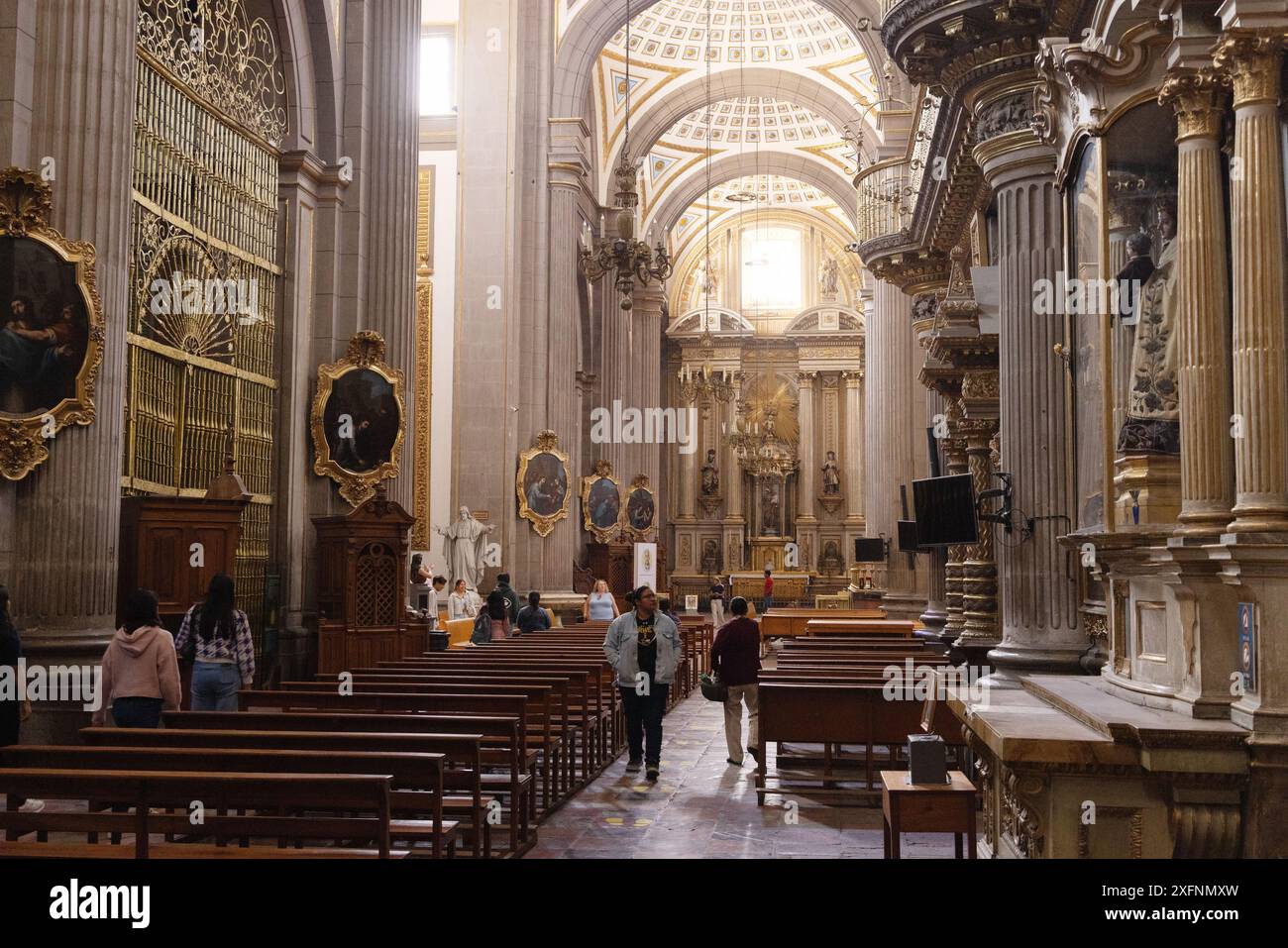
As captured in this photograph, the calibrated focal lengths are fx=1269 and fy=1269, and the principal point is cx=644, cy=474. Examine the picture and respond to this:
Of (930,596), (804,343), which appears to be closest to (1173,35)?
(930,596)

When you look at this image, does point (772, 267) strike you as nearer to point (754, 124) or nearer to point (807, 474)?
point (807, 474)

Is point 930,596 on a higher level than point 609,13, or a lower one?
lower

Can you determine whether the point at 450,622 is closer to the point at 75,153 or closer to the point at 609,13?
the point at 75,153

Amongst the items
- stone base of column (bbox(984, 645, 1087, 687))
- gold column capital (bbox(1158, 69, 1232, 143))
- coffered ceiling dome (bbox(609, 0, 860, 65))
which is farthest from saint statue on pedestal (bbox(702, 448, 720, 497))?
gold column capital (bbox(1158, 69, 1232, 143))

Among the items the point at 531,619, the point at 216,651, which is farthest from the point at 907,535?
the point at 216,651

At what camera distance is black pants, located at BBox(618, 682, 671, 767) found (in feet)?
31.9

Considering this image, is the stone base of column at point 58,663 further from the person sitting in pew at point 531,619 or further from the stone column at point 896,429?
the stone column at point 896,429

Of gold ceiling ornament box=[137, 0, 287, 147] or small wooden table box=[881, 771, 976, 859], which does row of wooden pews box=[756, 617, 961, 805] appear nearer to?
small wooden table box=[881, 771, 976, 859]

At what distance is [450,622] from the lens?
16.9 meters

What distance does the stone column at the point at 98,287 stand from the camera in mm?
7785

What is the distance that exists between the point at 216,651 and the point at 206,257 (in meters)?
5.08

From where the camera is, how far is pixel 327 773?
17.2 feet

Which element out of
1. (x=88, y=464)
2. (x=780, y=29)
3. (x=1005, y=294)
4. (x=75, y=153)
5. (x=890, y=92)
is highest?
Answer: (x=780, y=29)

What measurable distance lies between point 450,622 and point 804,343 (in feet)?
87.6
